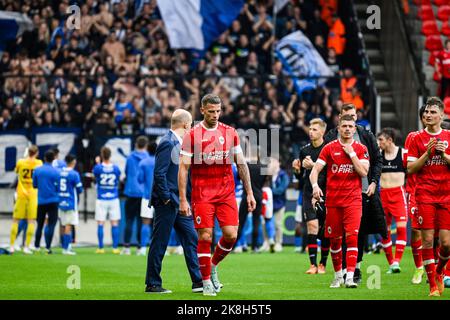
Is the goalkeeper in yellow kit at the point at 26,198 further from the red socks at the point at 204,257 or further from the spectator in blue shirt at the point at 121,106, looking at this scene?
the red socks at the point at 204,257

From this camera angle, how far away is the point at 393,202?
62.6 ft

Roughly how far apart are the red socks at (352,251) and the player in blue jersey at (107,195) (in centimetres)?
1055

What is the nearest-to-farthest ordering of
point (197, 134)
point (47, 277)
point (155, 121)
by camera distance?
point (197, 134) < point (47, 277) < point (155, 121)

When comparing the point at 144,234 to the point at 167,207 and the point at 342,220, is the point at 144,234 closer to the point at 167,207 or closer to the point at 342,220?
the point at 342,220

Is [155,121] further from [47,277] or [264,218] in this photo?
[47,277]

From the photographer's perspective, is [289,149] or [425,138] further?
[289,149]

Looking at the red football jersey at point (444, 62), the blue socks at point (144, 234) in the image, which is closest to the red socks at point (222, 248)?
the blue socks at point (144, 234)

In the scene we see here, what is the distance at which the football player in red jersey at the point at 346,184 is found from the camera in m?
14.5

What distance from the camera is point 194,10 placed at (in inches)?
1230

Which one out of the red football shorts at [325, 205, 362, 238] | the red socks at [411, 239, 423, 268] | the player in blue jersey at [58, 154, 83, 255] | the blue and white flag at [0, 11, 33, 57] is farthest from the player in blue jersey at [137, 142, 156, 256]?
the blue and white flag at [0, 11, 33, 57]

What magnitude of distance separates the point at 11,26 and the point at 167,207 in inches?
712

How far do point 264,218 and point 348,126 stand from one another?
1105 centimetres

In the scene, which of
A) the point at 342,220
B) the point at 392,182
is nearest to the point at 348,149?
the point at 342,220
